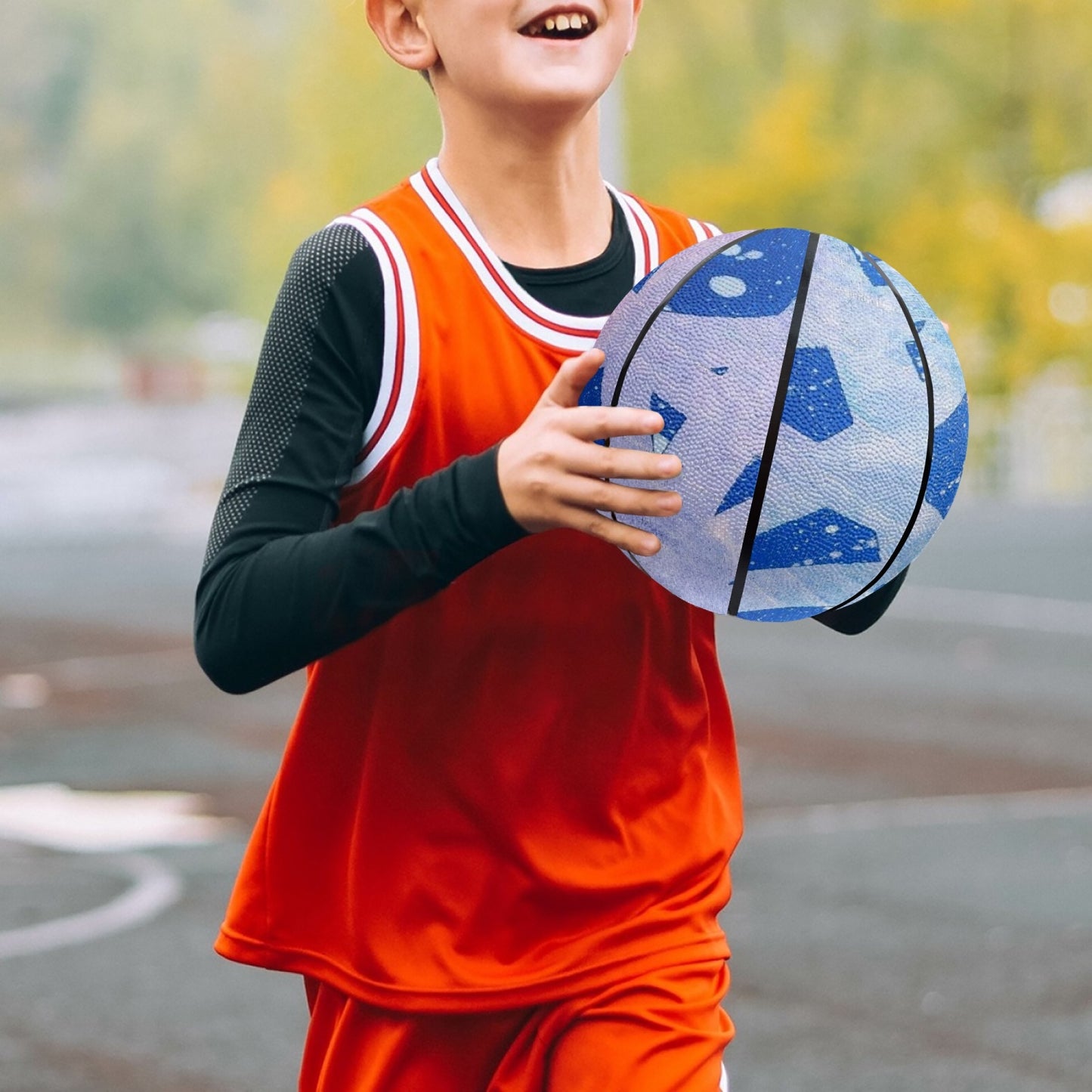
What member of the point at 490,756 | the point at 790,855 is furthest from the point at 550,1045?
the point at 790,855

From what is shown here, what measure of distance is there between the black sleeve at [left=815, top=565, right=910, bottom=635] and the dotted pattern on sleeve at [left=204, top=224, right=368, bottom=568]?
0.75 metres

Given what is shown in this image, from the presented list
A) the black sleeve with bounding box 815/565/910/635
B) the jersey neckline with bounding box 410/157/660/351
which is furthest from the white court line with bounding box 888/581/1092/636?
the jersey neckline with bounding box 410/157/660/351

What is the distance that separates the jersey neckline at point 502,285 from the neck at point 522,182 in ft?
0.11

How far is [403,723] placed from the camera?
272 cm

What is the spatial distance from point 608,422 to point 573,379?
0.37 ft

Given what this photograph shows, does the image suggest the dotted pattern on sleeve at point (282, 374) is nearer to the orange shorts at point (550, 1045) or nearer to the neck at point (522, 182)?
the neck at point (522, 182)

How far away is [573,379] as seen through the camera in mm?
2297

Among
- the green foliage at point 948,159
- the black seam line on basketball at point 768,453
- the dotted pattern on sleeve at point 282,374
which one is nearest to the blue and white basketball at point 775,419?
the black seam line on basketball at point 768,453

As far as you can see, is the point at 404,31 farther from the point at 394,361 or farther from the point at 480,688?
the point at 480,688

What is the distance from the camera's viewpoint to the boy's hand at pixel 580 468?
2223 millimetres

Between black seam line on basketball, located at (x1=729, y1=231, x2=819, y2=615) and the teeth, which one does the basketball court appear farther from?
the teeth

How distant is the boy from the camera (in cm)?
259

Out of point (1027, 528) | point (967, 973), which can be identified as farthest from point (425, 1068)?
point (1027, 528)

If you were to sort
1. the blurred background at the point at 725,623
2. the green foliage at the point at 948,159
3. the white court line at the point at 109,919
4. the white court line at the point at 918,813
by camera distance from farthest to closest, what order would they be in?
the green foliage at the point at 948,159
the white court line at the point at 918,813
the white court line at the point at 109,919
the blurred background at the point at 725,623
